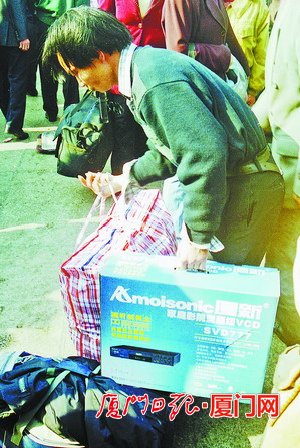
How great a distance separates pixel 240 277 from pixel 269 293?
5.0 inches

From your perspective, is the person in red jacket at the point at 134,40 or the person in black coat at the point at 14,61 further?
the person in black coat at the point at 14,61

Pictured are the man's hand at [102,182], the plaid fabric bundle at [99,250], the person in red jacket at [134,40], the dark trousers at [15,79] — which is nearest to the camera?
the plaid fabric bundle at [99,250]

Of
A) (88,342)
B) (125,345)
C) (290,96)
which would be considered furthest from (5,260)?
(290,96)

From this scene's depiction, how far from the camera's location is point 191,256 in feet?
5.77

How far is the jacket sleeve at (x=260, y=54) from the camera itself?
3643mm

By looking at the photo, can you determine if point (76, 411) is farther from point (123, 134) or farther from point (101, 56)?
point (123, 134)

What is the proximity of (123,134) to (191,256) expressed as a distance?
1745mm

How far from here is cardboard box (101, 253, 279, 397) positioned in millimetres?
1717

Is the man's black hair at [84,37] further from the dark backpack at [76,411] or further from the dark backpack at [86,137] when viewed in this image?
the dark backpack at [86,137]

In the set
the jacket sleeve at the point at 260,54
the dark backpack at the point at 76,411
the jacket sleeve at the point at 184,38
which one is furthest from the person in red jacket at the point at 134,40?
the dark backpack at the point at 76,411

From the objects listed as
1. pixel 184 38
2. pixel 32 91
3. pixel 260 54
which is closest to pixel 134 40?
pixel 184 38

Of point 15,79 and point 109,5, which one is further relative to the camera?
point 15,79

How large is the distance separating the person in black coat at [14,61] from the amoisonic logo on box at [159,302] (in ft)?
10.8

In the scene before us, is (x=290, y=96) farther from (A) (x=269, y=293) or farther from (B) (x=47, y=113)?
(B) (x=47, y=113)
